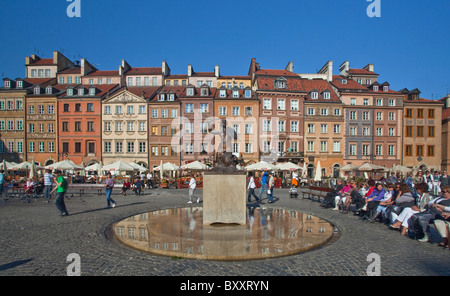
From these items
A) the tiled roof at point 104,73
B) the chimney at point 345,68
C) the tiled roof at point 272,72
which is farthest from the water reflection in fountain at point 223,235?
the chimney at point 345,68

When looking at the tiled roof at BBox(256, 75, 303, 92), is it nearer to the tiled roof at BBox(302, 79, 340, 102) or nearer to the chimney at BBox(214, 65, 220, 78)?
the tiled roof at BBox(302, 79, 340, 102)

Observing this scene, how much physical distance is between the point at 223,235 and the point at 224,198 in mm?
1383

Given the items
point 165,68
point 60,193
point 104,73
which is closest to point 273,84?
point 165,68

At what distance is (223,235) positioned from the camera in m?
6.96

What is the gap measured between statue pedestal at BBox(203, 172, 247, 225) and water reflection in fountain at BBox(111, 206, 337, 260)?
0.27m

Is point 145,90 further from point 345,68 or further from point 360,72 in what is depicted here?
point 360,72

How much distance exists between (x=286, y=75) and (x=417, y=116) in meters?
20.8

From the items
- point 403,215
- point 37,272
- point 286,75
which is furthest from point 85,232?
point 286,75

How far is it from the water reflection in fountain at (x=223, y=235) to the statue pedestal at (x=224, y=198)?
27 centimetres

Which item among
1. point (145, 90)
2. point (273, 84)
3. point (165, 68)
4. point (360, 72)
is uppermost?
point (165, 68)

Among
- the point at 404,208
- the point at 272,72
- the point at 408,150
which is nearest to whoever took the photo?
the point at 404,208

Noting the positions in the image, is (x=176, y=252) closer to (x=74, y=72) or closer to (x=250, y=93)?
(x=250, y=93)

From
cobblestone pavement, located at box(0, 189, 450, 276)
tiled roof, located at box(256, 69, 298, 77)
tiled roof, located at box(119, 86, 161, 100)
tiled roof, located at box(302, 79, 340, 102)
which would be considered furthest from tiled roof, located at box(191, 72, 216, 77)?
cobblestone pavement, located at box(0, 189, 450, 276)

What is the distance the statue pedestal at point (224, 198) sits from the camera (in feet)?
26.4
